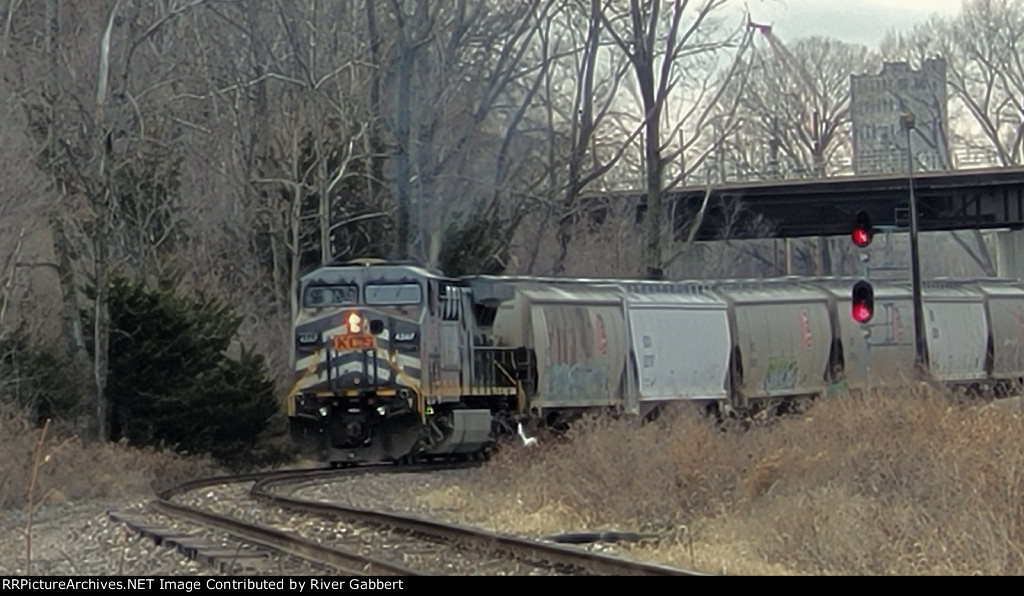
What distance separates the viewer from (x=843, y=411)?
18359mm

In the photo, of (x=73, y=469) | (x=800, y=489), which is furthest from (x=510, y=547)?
(x=73, y=469)

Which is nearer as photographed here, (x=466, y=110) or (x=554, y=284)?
(x=554, y=284)

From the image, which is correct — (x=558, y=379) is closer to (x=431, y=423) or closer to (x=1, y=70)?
(x=431, y=423)

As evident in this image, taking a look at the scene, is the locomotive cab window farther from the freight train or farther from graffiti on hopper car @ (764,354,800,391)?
graffiti on hopper car @ (764,354,800,391)

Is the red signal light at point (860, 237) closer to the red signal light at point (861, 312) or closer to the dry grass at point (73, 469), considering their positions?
the red signal light at point (861, 312)

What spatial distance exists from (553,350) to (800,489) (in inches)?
531

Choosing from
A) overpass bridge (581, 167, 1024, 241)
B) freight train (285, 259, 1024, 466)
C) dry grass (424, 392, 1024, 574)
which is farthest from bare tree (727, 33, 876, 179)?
dry grass (424, 392, 1024, 574)

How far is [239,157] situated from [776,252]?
140 feet

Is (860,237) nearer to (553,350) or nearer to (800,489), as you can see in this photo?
(553,350)

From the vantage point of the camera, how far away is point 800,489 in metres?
15.6

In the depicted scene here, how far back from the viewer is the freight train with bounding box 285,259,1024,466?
26078 mm

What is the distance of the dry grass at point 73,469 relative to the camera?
851 inches
